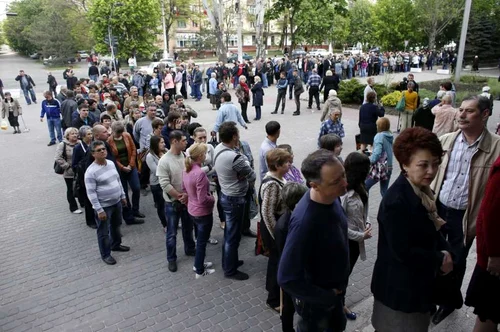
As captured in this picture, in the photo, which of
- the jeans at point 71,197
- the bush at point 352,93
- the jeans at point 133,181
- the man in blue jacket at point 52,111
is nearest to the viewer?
the jeans at point 133,181

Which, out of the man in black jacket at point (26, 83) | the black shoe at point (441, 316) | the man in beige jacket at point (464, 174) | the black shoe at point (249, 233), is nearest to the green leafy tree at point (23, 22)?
the man in black jacket at point (26, 83)

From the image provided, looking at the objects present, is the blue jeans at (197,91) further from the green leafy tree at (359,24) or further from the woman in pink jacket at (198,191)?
the green leafy tree at (359,24)

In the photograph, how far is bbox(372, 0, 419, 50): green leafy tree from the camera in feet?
138

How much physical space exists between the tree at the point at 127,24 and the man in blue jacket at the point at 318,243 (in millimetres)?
42180

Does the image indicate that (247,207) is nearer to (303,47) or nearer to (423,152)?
(423,152)

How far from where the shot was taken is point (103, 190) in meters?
5.33

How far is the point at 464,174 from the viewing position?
3863 mm

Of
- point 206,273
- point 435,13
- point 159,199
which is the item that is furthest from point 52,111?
point 435,13

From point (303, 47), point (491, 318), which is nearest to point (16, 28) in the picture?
point (303, 47)

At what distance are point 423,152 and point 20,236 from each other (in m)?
6.71

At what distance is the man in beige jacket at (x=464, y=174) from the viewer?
3.71 meters

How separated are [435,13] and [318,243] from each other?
43562 millimetres

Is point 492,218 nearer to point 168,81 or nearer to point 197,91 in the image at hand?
point 168,81

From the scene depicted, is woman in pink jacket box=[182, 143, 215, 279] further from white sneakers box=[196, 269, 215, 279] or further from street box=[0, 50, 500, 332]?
street box=[0, 50, 500, 332]
